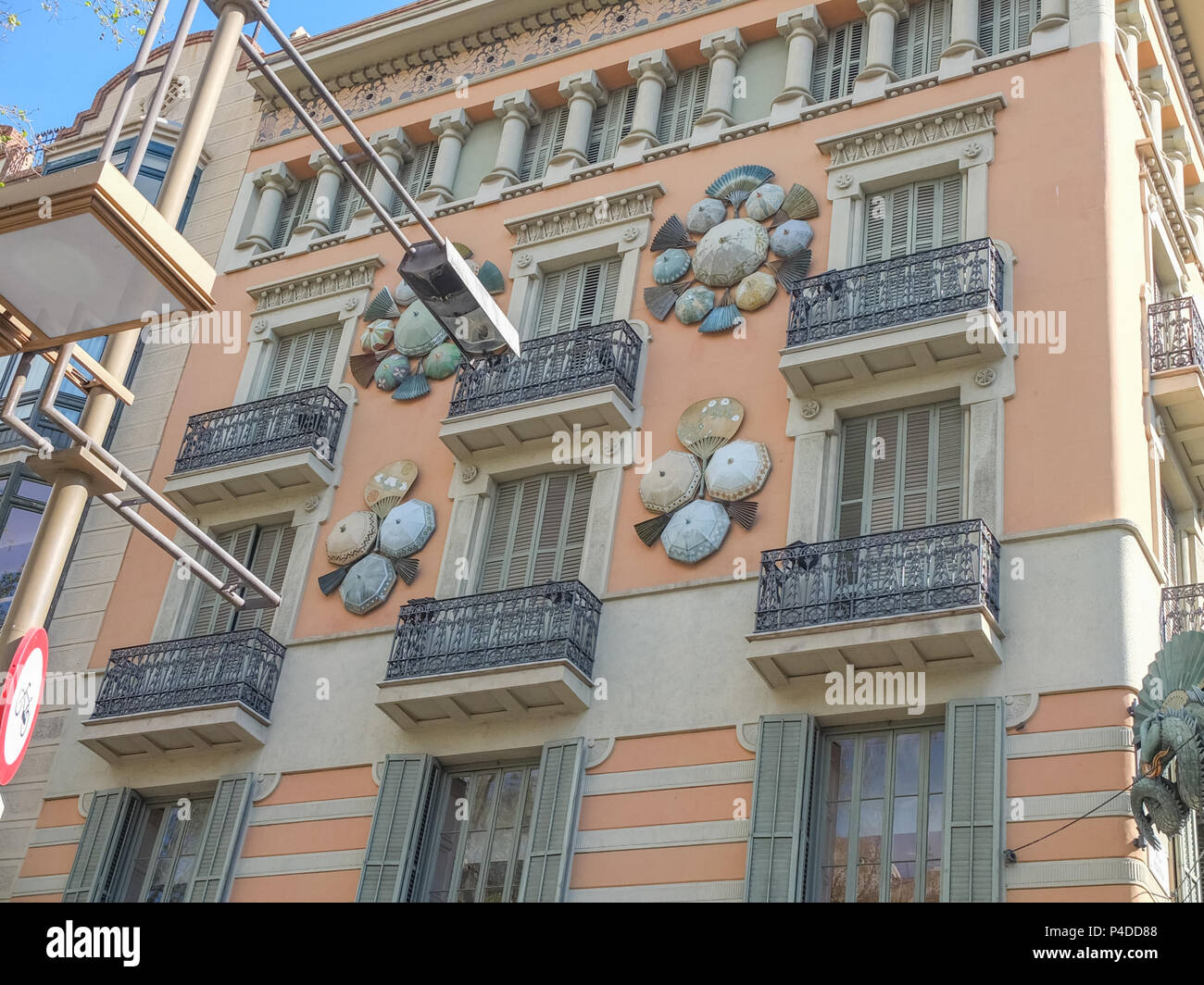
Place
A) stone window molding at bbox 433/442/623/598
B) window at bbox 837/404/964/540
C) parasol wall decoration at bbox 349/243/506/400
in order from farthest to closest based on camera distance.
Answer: parasol wall decoration at bbox 349/243/506/400 → stone window molding at bbox 433/442/623/598 → window at bbox 837/404/964/540

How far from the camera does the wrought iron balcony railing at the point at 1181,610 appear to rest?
1588 centimetres

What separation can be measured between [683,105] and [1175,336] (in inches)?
320

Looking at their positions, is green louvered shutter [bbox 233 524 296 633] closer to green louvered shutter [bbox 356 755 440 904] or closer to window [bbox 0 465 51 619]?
green louvered shutter [bbox 356 755 440 904]

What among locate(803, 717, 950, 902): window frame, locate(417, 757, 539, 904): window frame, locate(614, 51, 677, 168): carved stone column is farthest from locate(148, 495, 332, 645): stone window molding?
locate(803, 717, 950, 902): window frame

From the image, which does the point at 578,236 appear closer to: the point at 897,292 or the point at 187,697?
the point at 897,292

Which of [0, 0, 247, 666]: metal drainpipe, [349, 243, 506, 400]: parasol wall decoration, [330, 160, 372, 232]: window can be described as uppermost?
[330, 160, 372, 232]: window

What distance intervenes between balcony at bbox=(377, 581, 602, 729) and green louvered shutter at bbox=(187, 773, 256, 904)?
2.29 metres

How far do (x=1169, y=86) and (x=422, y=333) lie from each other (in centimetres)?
1125

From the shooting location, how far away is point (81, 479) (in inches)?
311

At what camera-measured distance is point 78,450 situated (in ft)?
25.4

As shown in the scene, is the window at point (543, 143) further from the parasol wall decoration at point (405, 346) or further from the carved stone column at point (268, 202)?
the carved stone column at point (268, 202)

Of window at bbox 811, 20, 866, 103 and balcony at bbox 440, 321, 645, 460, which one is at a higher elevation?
window at bbox 811, 20, 866, 103

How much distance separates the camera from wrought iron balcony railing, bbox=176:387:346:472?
2066 cm

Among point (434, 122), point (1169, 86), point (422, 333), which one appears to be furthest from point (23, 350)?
point (1169, 86)
